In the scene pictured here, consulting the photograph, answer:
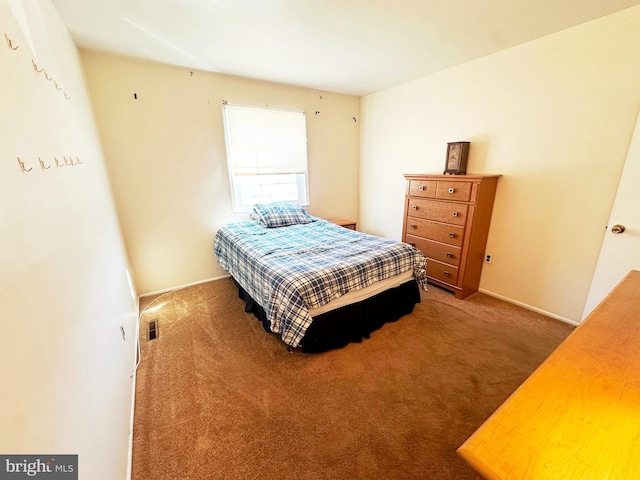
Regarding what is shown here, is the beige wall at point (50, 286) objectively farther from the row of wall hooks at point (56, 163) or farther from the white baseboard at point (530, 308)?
the white baseboard at point (530, 308)

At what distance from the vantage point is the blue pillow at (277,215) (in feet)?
10.5

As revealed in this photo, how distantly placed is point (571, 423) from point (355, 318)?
1.53 meters

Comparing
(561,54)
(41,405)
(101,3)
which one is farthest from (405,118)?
(41,405)

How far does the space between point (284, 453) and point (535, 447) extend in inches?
46.8

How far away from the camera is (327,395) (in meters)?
1.63

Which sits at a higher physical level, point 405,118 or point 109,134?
point 405,118

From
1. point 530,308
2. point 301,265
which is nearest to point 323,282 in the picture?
point 301,265

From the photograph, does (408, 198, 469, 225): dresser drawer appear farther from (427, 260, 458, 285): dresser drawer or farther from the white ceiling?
the white ceiling

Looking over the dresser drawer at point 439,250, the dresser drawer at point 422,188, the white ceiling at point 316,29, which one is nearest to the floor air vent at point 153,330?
the white ceiling at point 316,29

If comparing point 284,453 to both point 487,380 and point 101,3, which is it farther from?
point 101,3

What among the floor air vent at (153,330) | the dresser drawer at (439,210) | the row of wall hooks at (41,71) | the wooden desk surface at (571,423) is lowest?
the floor air vent at (153,330)

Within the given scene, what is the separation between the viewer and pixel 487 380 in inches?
67.9

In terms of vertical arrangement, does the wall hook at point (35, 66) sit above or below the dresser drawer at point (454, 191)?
above

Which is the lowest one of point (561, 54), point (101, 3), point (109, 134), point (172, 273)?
point (172, 273)
